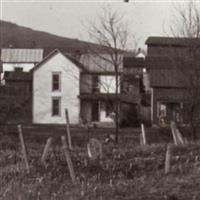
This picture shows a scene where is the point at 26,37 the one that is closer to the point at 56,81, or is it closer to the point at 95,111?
the point at 56,81

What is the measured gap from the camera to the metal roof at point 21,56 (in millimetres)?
89938

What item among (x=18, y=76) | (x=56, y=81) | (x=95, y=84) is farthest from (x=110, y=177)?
(x=18, y=76)

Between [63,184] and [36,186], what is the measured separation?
0.44 m

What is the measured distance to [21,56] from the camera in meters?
91.8

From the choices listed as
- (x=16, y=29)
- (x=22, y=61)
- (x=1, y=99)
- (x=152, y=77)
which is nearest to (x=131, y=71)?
(x=152, y=77)

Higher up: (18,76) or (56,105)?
(18,76)

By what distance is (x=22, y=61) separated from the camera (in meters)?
91.2

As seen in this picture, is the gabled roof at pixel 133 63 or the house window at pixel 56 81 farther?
the gabled roof at pixel 133 63

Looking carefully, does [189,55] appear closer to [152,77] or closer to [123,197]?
[123,197]

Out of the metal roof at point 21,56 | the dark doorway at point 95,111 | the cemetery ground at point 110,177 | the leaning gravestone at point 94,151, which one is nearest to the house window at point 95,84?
the dark doorway at point 95,111

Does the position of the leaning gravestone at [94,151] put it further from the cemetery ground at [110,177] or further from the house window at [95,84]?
the house window at [95,84]

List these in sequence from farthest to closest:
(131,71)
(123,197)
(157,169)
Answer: (131,71), (157,169), (123,197)

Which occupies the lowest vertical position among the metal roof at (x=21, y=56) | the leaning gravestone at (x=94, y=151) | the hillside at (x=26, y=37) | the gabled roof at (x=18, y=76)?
the leaning gravestone at (x=94, y=151)

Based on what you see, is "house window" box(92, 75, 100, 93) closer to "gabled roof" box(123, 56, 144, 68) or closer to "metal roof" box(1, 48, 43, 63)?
"gabled roof" box(123, 56, 144, 68)
